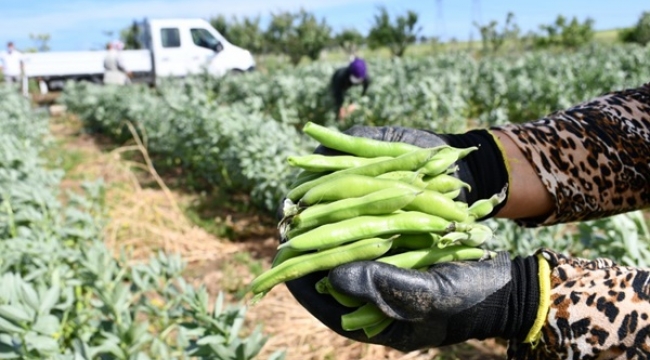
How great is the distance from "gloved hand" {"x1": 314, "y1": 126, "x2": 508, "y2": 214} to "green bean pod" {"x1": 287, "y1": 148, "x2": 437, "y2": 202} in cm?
19

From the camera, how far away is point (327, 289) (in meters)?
1.40

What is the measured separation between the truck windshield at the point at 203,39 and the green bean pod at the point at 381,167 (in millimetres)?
21433

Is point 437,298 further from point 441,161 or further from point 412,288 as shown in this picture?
point 441,161

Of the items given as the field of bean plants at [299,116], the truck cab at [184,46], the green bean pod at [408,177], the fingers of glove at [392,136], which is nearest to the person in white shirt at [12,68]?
the truck cab at [184,46]

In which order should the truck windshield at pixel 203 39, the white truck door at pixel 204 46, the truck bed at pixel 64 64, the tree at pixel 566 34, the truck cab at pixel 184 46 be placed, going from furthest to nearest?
the tree at pixel 566 34
the truck bed at pixel 64 64
the truck windshield at pixel 203 39
the truck cab at pixel 184 46
the white truck door at pixel 204 46

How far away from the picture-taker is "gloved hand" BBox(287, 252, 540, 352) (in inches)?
50.6

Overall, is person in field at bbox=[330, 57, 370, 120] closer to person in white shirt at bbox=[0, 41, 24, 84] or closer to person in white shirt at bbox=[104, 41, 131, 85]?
person in white shirt at bbox=[104, 41, 131, 85]

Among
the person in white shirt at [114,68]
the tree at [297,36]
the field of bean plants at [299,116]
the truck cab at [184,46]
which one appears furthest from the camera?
the tree at [297,36]

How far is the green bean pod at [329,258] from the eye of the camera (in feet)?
4.40

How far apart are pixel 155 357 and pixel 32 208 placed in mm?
1335

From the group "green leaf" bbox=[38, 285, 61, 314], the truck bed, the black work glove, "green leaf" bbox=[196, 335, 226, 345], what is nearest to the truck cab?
the truck bed

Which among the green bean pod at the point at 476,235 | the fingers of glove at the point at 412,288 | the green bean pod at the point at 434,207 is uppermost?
the green bean pod at the point at 434,207

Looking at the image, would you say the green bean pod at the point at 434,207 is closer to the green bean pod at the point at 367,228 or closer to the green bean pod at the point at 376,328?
the green bean pod at the point at 367,228

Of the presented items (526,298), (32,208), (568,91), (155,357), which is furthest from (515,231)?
(568,91)
